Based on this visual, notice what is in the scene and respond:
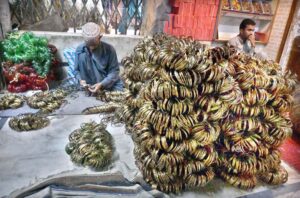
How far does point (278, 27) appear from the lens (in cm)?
543

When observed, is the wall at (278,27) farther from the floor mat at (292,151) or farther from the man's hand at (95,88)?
the man's hand at (95,88)

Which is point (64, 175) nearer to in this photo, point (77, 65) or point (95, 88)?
point (95, 88)

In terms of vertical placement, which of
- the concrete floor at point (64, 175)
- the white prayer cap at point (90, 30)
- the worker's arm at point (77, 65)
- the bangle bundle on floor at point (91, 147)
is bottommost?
the concrete floor at point (64, 175)

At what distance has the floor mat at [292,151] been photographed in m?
2.90

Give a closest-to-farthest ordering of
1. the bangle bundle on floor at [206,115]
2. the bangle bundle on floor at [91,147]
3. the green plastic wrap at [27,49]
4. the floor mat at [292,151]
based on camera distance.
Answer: the bangle bundle on floor at [206,115] < the bangle bundle on floor at [91,147] < the floor mat at [292,151] < the green plastic wrap at [27,49]

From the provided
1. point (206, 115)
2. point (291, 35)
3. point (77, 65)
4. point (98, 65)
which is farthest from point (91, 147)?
point (291, 35)

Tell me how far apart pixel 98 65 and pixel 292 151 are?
2.92 meters

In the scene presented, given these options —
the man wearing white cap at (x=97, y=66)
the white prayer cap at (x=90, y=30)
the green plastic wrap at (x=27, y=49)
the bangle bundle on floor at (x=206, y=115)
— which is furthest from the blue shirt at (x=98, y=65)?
the bangle bundle on floor at (x=206, y=115)

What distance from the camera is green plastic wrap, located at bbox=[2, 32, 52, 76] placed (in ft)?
12.2

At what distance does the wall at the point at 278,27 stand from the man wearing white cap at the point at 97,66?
3.95 meters

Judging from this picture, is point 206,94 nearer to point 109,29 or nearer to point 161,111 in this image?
point 161,111

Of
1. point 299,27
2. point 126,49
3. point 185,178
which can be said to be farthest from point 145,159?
point 299,27

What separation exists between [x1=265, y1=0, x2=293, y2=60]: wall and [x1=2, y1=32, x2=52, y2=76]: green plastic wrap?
488 centimetres

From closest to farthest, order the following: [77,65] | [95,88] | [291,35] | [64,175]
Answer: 1. [64,175]
2. [95,88]
3. [77,65]
4. [291,35]
